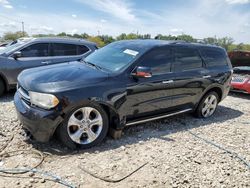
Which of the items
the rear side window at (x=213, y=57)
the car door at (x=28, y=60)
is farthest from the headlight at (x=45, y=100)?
the rear side window at (x=213, y=57)

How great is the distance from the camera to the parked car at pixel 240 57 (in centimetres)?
1093

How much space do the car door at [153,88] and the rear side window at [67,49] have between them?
3662 mm

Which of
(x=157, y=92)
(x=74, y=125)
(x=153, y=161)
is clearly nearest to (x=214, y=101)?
(x=157, y=92)

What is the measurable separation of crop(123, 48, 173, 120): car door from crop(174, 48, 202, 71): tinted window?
20 cm

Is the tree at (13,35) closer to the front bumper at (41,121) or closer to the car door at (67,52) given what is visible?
the car door at (67,52)

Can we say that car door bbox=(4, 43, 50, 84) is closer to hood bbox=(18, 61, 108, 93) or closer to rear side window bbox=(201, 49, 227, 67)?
hood bbox=(18, 61, 108, 93)

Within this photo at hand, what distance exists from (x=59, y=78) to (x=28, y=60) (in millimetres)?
3516

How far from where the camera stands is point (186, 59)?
5.23m

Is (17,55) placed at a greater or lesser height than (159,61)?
lesser

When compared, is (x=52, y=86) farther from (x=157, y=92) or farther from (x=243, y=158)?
(x=243, y=158)

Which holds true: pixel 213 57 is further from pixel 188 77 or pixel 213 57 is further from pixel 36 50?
pixel 36 50

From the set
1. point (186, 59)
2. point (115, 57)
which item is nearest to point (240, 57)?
point (186, 59)

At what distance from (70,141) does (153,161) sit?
4.13 feet

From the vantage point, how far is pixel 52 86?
11.8 ft
